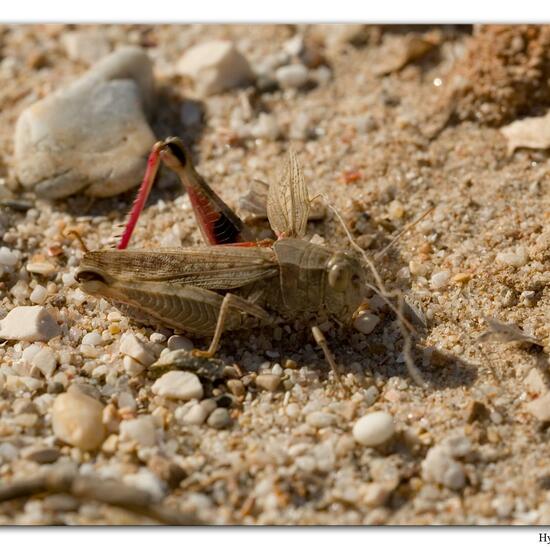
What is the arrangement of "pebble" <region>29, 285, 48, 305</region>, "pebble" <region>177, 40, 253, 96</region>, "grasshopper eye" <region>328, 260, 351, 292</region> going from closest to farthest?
"grasshopper eye" <region>328, 260, 351, 292</region>, "pebble" <region>29, 285, 48, 305</region>, "pebble" <region>177, 40, 253, 96</region>

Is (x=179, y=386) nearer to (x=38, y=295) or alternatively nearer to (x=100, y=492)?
(x=100, y=492)

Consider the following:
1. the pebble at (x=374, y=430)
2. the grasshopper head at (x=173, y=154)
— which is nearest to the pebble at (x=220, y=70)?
the grasshopper head at (x=173, y=154)

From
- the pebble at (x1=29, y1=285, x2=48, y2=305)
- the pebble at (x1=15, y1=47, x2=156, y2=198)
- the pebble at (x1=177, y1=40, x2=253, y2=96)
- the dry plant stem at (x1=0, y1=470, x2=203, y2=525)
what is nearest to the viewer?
the dry plant stem at (x1=0, y1=470, x2=203, y2=525)

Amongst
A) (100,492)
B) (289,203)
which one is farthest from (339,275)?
(100,492)

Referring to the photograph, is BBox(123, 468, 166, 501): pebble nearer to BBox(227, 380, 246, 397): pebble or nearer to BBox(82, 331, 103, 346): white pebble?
BBox(227, 380, 246, 397): pebble

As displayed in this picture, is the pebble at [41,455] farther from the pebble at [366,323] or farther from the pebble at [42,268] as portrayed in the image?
the pebble at [366,323]

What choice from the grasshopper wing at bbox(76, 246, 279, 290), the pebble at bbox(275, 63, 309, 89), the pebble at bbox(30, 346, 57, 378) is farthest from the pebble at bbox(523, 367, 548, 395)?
the pebble at bbox(275, 63, 309, 89)

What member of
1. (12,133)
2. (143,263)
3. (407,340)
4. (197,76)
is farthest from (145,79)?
(407,340)

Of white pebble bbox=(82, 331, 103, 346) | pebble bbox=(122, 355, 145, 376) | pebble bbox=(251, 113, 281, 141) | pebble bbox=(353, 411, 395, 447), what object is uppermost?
pebble bbox=(251, 113, 281, 141)
